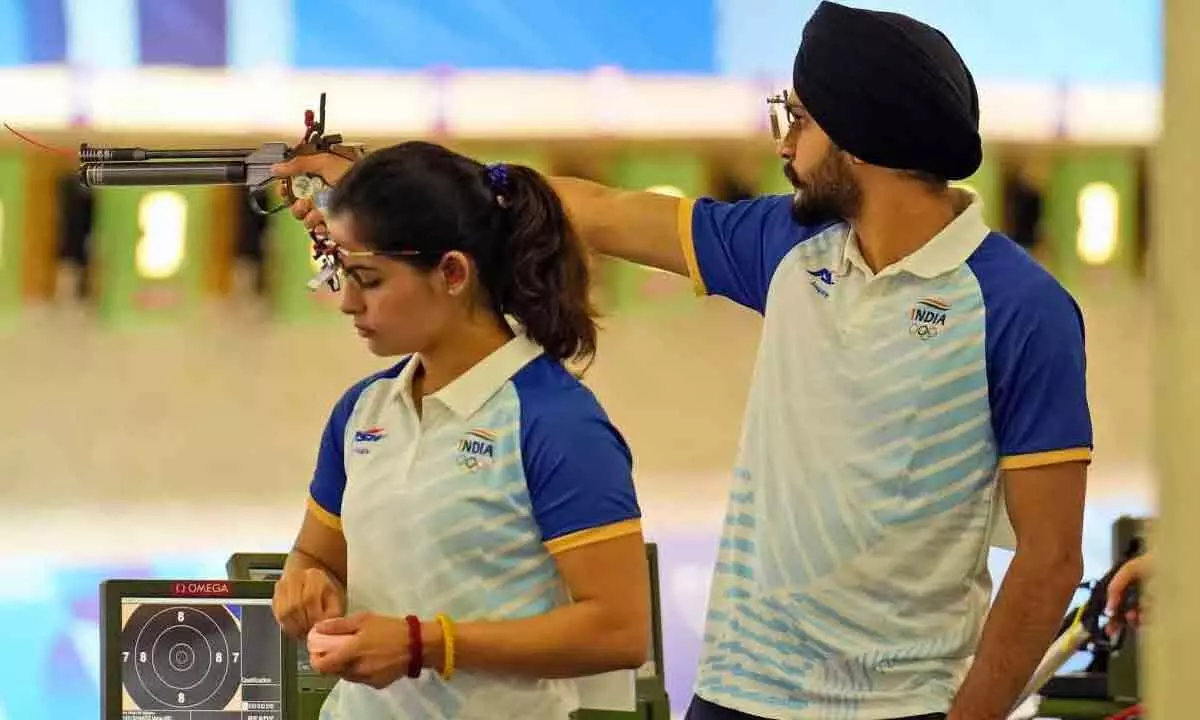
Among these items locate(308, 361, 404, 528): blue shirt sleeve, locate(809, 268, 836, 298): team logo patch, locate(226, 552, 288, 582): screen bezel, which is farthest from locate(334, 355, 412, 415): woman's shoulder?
locate(226, 552, 288, 582): screen bezel

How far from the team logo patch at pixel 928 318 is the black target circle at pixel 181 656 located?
1391mm

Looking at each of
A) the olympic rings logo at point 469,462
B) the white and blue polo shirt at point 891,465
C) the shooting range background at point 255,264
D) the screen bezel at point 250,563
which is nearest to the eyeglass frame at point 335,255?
the olympic rings logo at point 469,462

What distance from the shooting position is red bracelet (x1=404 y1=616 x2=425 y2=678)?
158 centimetres

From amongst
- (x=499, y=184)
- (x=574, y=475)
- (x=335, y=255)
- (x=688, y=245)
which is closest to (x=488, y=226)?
(x=499, y=184)

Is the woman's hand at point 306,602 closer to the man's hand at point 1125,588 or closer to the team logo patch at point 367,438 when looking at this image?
the team logo patch at point 367,438

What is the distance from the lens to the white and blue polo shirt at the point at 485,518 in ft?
5.42

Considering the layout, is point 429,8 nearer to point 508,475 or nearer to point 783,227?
point 783,227

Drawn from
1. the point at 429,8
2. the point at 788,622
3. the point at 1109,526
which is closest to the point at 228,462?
the point at 429,8

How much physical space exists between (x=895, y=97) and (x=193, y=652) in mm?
1508

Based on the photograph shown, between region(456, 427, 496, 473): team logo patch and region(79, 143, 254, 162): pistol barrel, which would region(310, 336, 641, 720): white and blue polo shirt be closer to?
region(456, 427, 496, 473): team logo patch

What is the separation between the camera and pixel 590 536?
5.36 ft

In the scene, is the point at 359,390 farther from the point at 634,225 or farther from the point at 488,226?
the point at 634,225

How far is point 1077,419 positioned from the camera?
5.92ft

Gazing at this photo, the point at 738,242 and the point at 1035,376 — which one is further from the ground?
the point at 738,242
